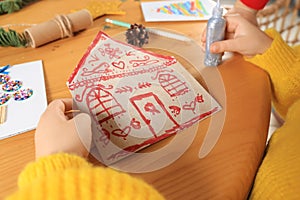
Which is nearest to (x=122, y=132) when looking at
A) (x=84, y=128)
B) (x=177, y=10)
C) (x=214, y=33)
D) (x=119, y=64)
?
(x=84, y=128)

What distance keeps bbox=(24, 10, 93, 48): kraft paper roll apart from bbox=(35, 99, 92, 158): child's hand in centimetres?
23

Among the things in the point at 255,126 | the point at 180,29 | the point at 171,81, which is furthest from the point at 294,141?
the point at 180,29

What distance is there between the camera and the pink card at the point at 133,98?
0.44m

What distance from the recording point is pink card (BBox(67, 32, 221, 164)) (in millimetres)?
437

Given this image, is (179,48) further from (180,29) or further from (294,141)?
(294,141)

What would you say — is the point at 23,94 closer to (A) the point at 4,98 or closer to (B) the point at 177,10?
(A) the point at 4,98

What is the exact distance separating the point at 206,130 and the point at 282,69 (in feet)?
0.73

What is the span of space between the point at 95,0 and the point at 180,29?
0.80ft

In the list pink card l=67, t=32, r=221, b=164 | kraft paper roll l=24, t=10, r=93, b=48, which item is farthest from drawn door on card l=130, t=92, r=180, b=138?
kraft paper roll l=24, t=10, r=93, b=48

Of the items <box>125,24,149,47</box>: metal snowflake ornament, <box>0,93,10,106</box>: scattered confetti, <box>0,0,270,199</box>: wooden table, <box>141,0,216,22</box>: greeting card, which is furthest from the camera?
<box>141,0,216,22</box>: greeting card

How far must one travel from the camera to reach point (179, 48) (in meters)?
0.63

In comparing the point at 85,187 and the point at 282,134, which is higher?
the point at 85,187

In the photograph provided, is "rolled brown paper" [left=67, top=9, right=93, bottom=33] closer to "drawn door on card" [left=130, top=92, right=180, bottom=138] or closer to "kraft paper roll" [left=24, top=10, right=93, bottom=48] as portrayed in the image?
"kraft paper roll" [left=24, top=10, right=93, bottom=48]

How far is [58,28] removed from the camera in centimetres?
65
